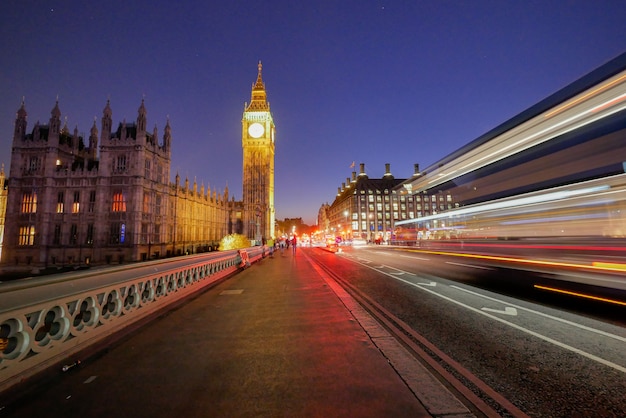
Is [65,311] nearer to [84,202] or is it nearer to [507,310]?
[507,310]

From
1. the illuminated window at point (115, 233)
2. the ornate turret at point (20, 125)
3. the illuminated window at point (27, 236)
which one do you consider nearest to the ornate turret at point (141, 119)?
the illuminated window at point (115, 233)

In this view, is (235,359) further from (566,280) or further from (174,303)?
(566,280)

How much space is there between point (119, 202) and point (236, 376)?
48.7 m

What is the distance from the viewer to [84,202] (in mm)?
44188

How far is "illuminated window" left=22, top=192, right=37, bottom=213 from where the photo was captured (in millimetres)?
44312

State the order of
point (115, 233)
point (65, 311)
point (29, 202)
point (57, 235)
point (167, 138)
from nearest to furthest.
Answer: point (65, 311) < point (115, 233) < point (57, 235) < point (29, 202) < point (167, 138)

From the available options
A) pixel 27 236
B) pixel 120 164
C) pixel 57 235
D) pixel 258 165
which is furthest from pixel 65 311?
pixel 258 165

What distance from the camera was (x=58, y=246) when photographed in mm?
43125

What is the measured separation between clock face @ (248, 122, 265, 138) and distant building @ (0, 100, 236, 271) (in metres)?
47.1

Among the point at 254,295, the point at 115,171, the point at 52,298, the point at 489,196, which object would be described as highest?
the point at 115,171

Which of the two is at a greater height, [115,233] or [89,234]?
[115,233]

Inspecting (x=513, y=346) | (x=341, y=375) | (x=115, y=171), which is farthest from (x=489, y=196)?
(x=115, y=171)

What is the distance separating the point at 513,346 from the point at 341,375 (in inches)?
130

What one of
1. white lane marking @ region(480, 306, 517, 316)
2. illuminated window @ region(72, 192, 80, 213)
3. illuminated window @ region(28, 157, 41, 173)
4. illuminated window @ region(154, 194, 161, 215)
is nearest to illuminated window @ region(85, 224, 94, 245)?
illuminated window @ region(72, 192, 80, 213)
